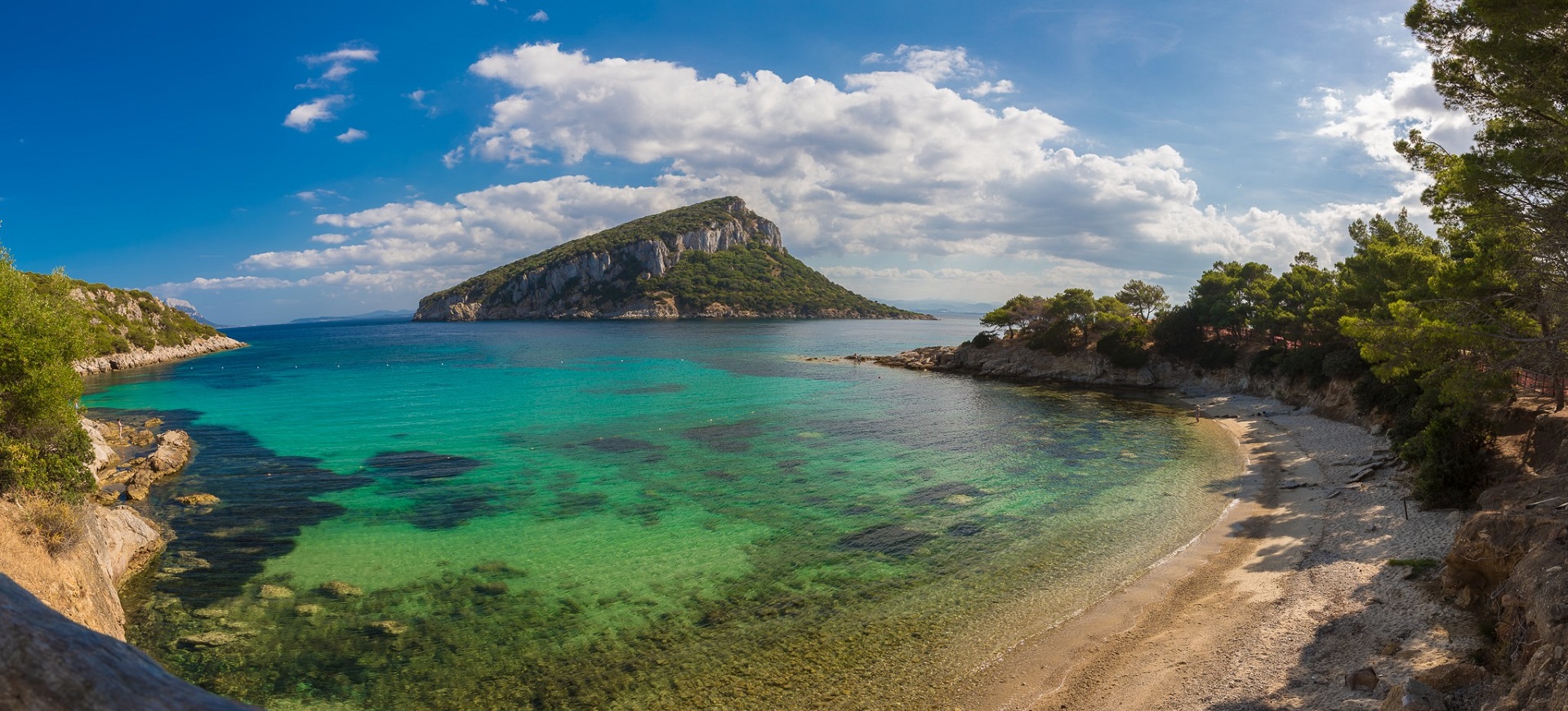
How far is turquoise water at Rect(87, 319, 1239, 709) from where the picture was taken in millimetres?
14625

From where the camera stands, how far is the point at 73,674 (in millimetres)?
3377

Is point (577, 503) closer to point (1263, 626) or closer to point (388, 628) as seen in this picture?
point (388, 628)

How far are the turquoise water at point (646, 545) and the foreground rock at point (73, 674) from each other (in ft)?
37.1

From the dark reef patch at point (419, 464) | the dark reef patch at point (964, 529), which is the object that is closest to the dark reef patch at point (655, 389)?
the dark reef patch at point (419, 464)

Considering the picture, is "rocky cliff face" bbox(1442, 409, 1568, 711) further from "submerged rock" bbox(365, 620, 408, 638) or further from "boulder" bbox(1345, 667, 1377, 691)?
"submerged rock" bbox(365, 620, 408, 638)

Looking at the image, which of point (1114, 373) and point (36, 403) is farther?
point (1114, 373)

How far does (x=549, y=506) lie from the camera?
87.9 ft

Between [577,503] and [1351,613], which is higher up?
[1351,613]

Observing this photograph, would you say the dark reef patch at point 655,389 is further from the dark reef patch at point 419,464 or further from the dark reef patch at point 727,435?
the dark reef patch at point 419,464

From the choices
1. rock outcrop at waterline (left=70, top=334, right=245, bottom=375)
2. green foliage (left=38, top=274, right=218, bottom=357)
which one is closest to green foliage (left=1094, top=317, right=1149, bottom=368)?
rock outcrop at waterline (left=70, top=334, right=245, bottom=375)

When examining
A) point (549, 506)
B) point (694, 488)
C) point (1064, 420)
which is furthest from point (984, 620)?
point (1064, 420)

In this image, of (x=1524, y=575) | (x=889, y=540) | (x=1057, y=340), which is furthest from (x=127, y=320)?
(x=1524, y=575)

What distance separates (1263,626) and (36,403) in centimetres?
3219

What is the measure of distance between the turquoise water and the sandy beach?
3.66ft
